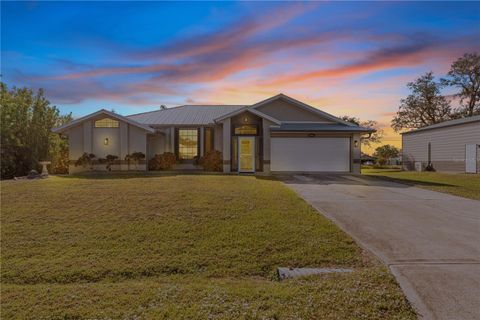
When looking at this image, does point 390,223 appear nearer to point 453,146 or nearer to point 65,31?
point 65,31

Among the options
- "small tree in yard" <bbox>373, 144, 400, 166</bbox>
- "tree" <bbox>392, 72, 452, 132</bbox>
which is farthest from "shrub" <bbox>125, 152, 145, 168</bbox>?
"small tree in yard" <bbox>373, 144, 400, 166</bbox>

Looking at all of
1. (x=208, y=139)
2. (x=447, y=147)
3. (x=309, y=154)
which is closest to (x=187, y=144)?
(x=208, y=139)

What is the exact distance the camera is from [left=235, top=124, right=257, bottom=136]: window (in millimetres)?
19734

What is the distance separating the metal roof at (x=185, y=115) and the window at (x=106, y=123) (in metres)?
1.86

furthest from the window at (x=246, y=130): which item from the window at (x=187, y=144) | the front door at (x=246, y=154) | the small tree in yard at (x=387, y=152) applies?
the small tree in yard at (x=387, y=152)

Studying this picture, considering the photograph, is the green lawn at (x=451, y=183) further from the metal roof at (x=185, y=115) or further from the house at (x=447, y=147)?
the metal roof at (x=185, y=115)

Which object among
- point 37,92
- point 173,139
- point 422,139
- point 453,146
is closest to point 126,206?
point 173,139

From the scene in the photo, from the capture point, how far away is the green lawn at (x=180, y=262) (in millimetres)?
3883

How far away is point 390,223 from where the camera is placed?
729 cm

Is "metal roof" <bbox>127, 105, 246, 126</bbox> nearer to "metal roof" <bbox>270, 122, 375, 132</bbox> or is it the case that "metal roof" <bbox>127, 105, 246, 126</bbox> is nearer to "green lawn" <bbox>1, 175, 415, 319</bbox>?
"metal roof" <bbox>270, 122, 375, 132</bbox>

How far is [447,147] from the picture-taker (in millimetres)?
27469

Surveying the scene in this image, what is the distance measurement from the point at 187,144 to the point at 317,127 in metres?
8.10

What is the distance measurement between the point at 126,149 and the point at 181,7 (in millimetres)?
12348

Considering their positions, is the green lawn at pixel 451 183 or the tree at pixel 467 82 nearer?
the green lawn at pixel 451 183
